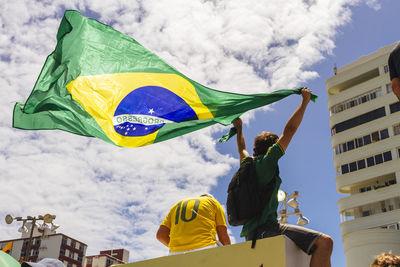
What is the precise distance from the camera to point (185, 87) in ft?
20.1

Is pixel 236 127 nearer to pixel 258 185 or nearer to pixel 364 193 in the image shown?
pixel 258 185

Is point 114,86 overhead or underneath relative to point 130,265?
overhead

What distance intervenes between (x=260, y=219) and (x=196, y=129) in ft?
7.22

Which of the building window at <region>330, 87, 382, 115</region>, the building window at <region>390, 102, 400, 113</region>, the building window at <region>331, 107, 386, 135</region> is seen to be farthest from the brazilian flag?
the building window at <region>330, 87, 382, 115</region>

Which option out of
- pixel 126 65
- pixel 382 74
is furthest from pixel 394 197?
pixel 126 65

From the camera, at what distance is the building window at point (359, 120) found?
55500 millimetres

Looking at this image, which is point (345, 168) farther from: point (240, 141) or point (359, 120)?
point (240, 141)

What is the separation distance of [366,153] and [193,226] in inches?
2135

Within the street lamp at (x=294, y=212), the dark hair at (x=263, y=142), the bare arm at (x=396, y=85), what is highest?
the street lamp at (x=294, y=212)

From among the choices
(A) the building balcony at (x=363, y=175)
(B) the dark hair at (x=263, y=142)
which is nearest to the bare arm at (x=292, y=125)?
(B) the dark hair at (x=263, y=142)

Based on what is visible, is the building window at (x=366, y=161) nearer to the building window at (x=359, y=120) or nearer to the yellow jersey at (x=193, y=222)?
the building window at (x=359, y=120)

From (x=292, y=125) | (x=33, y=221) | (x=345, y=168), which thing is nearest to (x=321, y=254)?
(x=292, y=125)

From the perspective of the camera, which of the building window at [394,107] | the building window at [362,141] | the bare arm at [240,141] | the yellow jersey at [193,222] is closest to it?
the bare arm at [240,141]

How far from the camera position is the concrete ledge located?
3.18 meters
